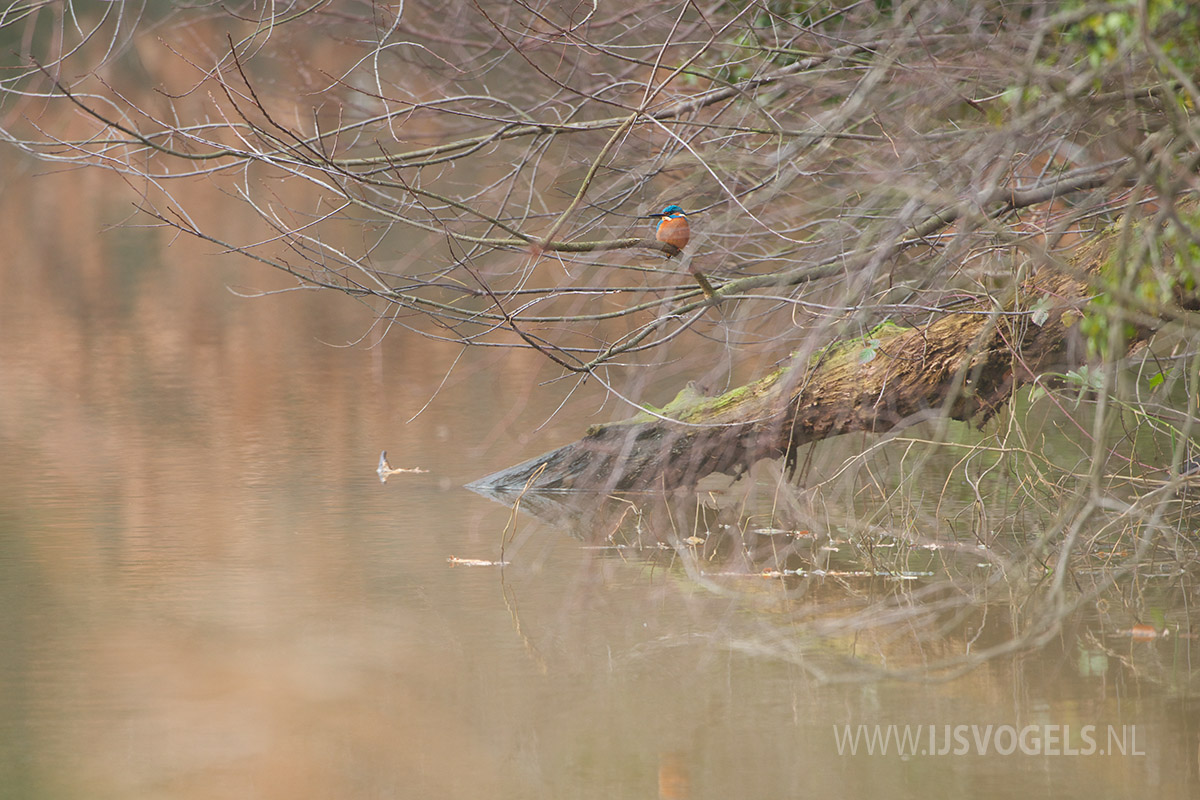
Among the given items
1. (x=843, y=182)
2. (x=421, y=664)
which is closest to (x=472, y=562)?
(x=421, y=664)

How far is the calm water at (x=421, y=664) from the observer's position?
3047 millimetres

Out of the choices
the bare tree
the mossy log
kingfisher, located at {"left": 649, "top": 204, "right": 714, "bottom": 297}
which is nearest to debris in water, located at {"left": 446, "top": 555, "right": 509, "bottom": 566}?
the mossy log

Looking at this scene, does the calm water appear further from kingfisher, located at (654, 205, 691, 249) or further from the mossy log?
kingfisher, located at (654, 205, 691, 249)

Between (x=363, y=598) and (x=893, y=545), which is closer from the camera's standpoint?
(x=363, y=598)

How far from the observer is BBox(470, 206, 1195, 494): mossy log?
4.47 metres

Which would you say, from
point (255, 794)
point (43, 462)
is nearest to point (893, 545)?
point (255, 794)

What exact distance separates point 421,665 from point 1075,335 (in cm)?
233

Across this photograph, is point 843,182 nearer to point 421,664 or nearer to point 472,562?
point 472,562

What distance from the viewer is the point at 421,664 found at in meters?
3.69

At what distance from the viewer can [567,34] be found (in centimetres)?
354

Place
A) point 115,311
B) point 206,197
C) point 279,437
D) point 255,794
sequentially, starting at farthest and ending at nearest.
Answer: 1. point 206,197
2. point 115,311
3. point 279,437
4. point 255,794

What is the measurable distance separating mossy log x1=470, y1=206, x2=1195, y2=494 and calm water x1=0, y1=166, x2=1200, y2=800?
47 cm

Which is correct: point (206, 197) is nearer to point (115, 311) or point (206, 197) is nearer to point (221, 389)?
point (115, 311)

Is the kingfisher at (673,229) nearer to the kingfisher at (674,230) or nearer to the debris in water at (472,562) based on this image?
the kingfisher at (674,230)
